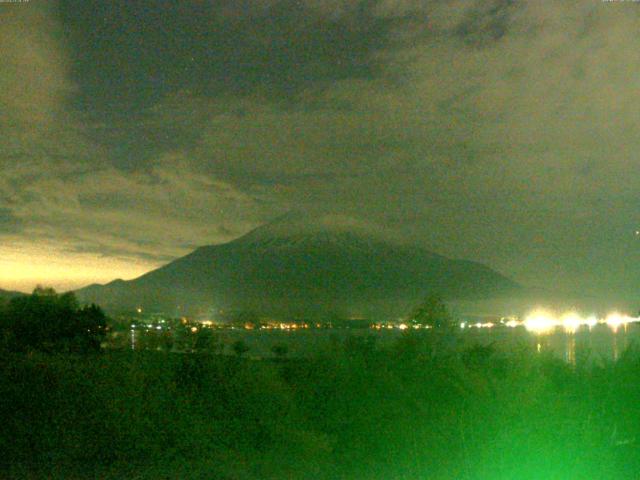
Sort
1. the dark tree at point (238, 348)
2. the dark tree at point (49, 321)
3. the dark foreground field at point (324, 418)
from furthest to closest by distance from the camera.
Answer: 1. the dark tree at point (49, 321)
2. the dark tree at point (238, 348)
3. the dark foreground field at point (324, 418)

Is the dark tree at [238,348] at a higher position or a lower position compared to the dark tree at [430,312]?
lower

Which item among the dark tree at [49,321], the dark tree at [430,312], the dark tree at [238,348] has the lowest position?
the dark tree at [238,348]

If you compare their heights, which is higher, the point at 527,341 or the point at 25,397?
the point at 527,341

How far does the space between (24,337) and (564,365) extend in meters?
21.9

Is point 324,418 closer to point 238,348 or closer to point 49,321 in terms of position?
point 238,348

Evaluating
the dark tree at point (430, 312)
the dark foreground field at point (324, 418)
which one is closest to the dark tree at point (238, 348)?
the dark foreground field at point (324, 418)

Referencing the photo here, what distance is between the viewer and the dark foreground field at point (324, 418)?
1037cm

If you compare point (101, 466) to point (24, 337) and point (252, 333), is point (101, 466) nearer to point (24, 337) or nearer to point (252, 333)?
point (24, 337)

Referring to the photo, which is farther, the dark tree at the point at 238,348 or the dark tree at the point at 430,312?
the dark tree at the point at 430,312

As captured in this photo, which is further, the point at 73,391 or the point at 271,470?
the point at 73,391

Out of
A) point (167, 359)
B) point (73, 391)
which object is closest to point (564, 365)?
point (167, 359)

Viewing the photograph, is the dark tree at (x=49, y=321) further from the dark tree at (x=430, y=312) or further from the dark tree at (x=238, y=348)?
the dark tree at (x=430, y=312)

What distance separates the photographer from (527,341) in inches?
547

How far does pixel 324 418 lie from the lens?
12195 mm
